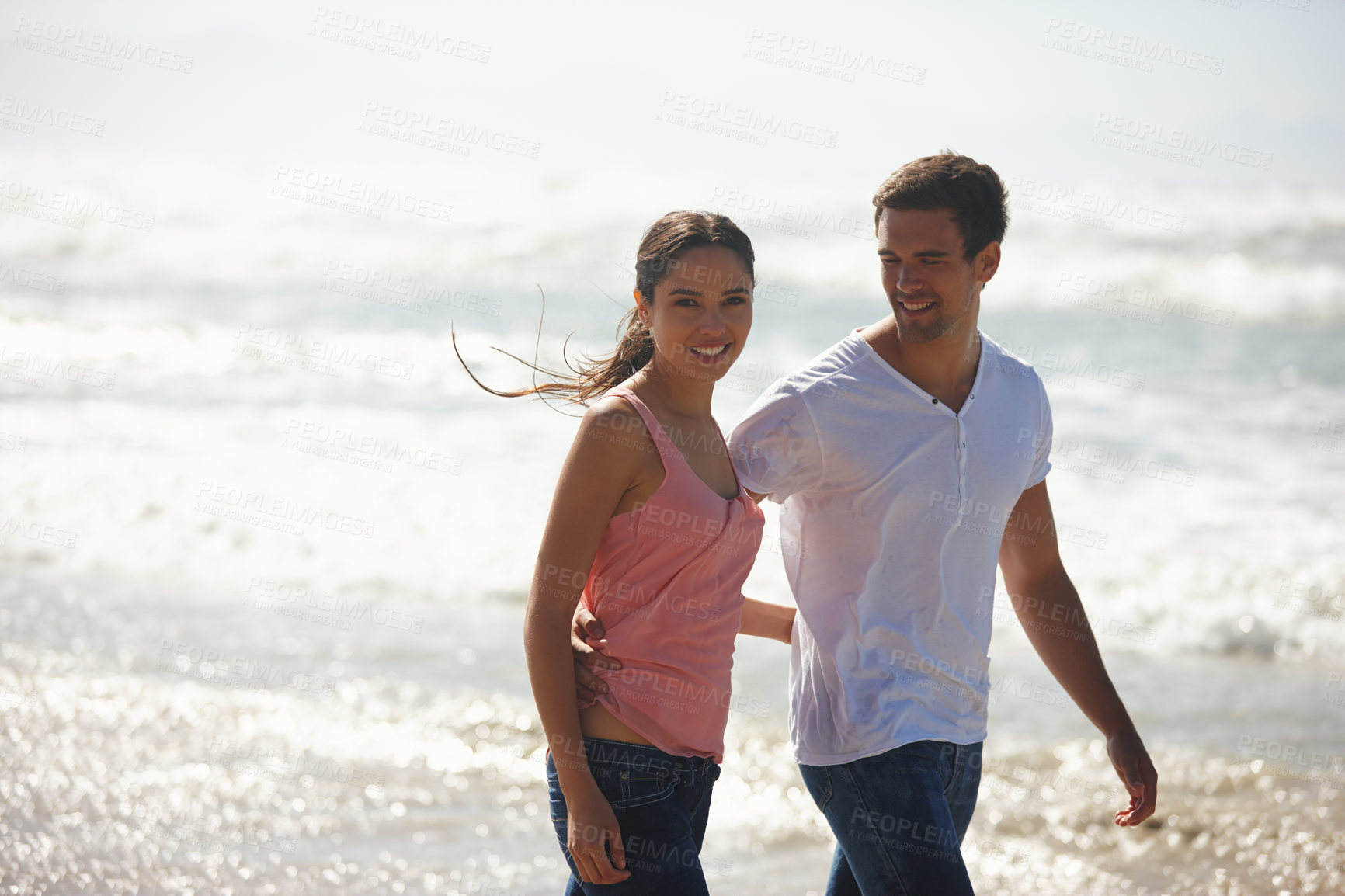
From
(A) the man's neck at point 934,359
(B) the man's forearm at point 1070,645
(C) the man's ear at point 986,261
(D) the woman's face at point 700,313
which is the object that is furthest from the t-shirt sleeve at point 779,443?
(B) the man's forearm at point 1070,645

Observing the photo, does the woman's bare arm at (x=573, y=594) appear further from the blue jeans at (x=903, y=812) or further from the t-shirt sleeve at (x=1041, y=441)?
the t-shirt sleeve at (x=1041, y=441)

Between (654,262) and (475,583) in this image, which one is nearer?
(654,262)

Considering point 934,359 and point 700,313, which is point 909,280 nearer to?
point 934,359

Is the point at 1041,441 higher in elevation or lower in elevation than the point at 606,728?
higher

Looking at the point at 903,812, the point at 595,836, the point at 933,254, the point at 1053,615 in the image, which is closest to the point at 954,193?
the point at 933,254

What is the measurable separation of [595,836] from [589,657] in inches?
14.0

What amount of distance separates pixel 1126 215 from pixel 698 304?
24.3m

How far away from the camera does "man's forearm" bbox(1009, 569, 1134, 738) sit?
9.69 ft

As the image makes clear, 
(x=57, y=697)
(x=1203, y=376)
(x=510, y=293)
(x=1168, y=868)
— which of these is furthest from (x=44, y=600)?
(x=510, y=293)

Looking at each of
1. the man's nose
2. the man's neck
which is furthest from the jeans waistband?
the man's nose

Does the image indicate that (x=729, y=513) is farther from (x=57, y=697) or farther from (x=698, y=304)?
(x=57, y=697)

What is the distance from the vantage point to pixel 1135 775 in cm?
279

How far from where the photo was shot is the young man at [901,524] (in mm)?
2494

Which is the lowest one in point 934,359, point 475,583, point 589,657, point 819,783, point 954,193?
point 475,583
